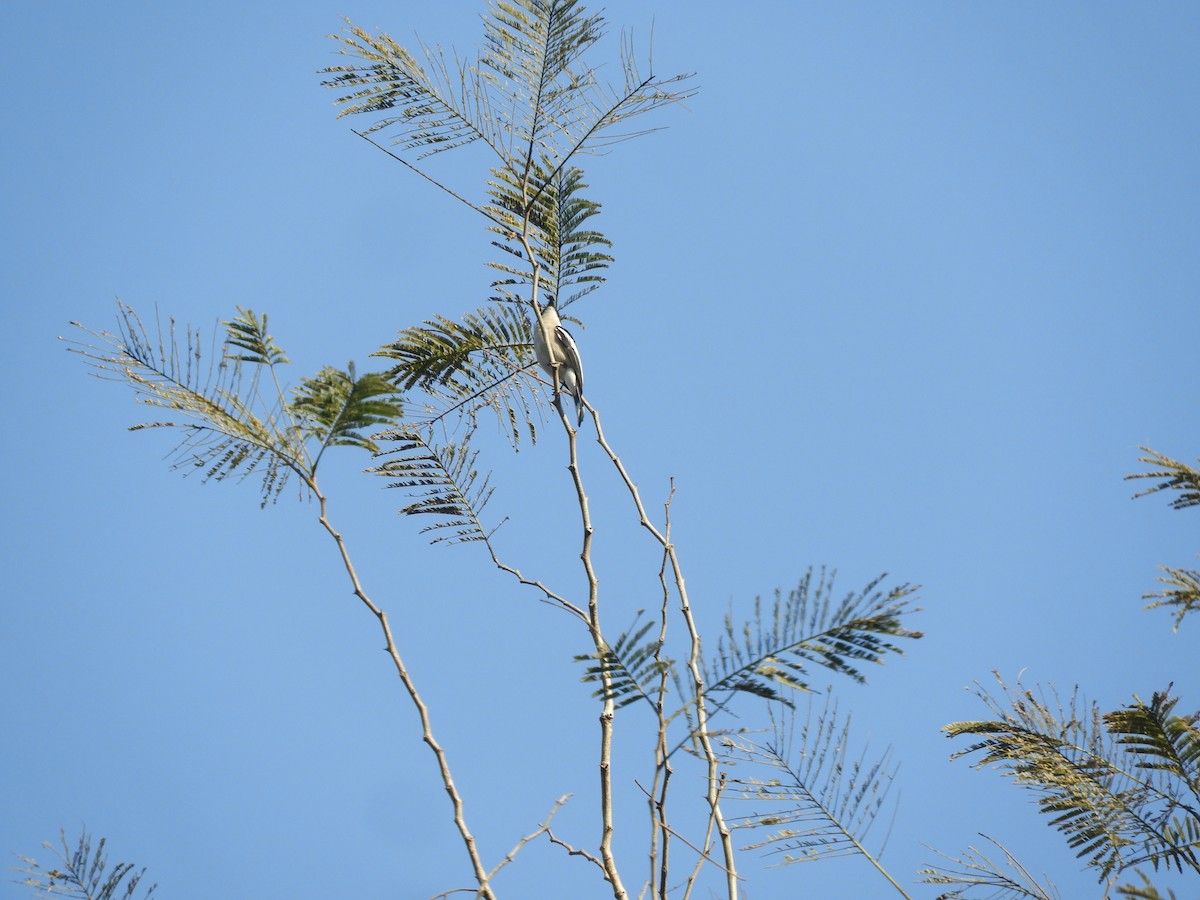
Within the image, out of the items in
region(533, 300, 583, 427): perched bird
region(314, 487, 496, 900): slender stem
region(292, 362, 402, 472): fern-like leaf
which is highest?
region(533, 300, 583, 427): perched bird

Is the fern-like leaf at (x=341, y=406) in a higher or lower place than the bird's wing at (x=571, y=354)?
lower

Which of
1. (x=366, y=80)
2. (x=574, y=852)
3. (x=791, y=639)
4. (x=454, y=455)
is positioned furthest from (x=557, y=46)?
(x=574, y=852)

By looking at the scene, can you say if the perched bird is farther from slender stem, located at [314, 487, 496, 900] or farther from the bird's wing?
slender stem, located at [314, 487, 496, 900]

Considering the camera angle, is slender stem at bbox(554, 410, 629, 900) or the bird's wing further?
the bird's wing

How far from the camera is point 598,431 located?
324cm

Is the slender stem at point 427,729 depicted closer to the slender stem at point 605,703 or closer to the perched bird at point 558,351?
the slender stem at point 605,703

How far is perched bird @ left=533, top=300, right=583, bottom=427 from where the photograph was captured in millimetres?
3803

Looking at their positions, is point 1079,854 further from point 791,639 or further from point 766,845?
point 791,639

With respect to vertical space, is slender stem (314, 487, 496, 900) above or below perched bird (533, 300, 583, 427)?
below

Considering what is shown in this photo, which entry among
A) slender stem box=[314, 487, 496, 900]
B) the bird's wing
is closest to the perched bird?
the bird's wing

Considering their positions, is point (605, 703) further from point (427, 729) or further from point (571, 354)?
point (571, 354)

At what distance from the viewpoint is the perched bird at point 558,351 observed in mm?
3803

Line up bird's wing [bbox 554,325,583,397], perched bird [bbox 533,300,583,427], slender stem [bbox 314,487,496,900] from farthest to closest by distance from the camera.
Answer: bird's wing [bbox 554,325,583,397], perched bird [bbox 533,300,583,427], slender stem [bbox 314,487,496,900]

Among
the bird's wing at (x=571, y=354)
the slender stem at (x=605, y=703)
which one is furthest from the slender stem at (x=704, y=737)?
the bird's wing at (x=571, y=354)
